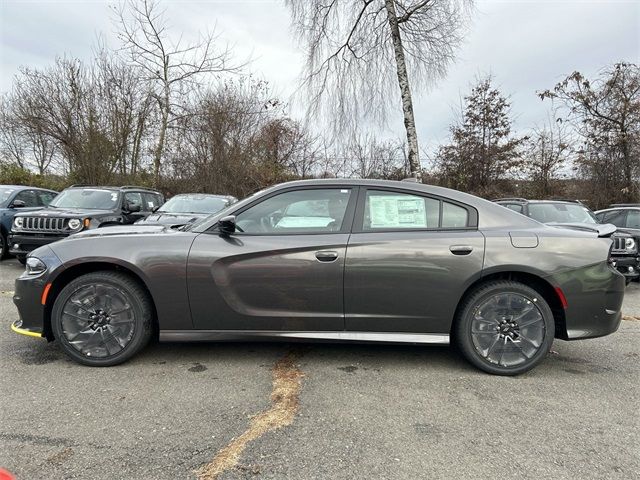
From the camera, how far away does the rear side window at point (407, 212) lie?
11.0 feet

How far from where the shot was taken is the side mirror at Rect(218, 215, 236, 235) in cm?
324

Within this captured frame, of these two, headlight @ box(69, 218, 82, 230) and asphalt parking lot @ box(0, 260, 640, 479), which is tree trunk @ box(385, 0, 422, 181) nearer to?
headlight @ box(69, 218, 82, 230)

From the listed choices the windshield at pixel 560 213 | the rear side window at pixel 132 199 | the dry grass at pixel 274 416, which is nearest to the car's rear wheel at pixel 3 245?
the rear side window at pixel 132 199

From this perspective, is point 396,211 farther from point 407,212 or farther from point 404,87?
point 404,87

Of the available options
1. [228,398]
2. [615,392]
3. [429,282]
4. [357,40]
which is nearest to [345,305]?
[429,282]

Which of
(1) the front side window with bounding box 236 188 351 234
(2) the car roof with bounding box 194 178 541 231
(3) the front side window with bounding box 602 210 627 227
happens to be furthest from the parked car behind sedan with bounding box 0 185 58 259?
(3) the front side window with bounding box 602 210 627 227

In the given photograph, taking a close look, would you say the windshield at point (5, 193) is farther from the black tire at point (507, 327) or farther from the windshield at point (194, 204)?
the black tire at point (507, 327)

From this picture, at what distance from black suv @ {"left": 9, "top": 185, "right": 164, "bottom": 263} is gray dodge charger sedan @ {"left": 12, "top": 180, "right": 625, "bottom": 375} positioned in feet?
15.1

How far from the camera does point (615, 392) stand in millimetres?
3068

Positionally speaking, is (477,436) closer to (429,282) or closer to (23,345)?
(429,282)

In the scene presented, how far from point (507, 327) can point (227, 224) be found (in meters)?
2.41

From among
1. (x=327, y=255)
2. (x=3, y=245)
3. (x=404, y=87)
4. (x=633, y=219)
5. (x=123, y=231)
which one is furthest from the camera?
(x=404, y=87)

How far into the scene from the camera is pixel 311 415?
2.62 meters

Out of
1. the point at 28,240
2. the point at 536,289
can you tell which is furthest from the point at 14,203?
the point at 536,289
